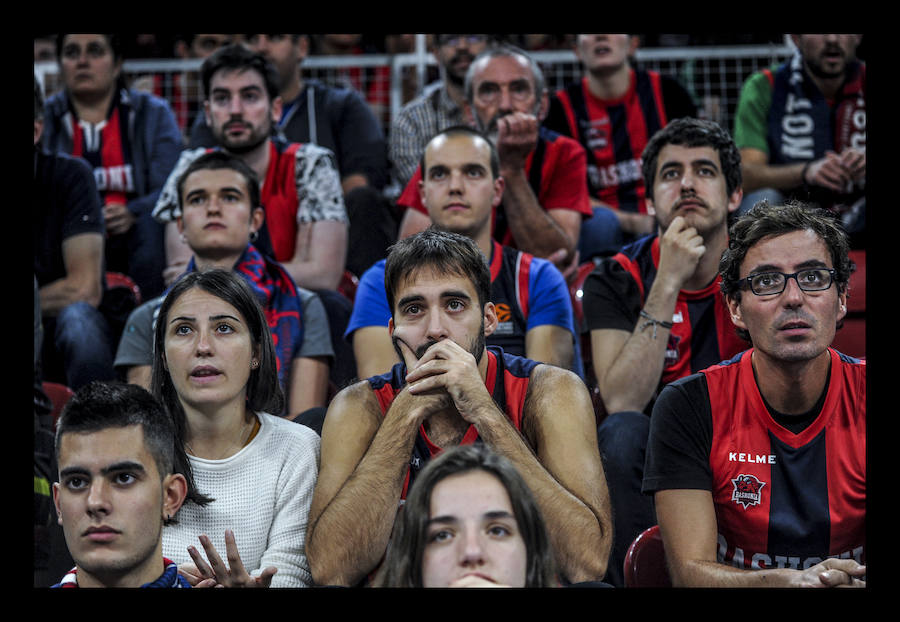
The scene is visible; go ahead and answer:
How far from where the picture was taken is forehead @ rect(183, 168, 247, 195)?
13.3 ft

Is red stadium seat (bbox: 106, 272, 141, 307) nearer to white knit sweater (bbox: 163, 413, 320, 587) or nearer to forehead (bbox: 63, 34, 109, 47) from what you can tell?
forehead (bbox: 63, 34, 109, 47)

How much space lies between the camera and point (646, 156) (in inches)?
158

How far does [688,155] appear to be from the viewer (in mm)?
3879

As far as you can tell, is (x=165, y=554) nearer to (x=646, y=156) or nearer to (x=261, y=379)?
(x=261, y=379)

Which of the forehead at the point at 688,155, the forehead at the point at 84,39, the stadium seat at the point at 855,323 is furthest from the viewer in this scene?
the forehead at the point at 84,39


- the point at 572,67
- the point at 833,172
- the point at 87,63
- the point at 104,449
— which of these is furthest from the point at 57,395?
the point at 572,67

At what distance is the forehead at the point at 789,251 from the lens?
2.85 m

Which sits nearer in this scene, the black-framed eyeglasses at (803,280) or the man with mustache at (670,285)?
the black-framed eyeglasses at (803,280)

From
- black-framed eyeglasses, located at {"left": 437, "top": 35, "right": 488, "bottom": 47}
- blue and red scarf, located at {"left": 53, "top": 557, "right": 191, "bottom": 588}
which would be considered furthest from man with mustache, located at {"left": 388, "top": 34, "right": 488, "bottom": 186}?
blue and red scarf, located at {"left": 53, "top": 557, "right": 191, "bottom": 588}

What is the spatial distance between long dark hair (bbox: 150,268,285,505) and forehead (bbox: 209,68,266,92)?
1.80 m

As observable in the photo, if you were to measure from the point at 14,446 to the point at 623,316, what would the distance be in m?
1.96

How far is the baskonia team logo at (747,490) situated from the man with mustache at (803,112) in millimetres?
2488

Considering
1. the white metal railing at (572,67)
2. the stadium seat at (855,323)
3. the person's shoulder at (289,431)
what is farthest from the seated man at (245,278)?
the white metal railing at (572,67)

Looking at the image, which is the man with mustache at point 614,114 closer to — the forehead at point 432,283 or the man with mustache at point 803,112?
the man with mustache at point 803,112
